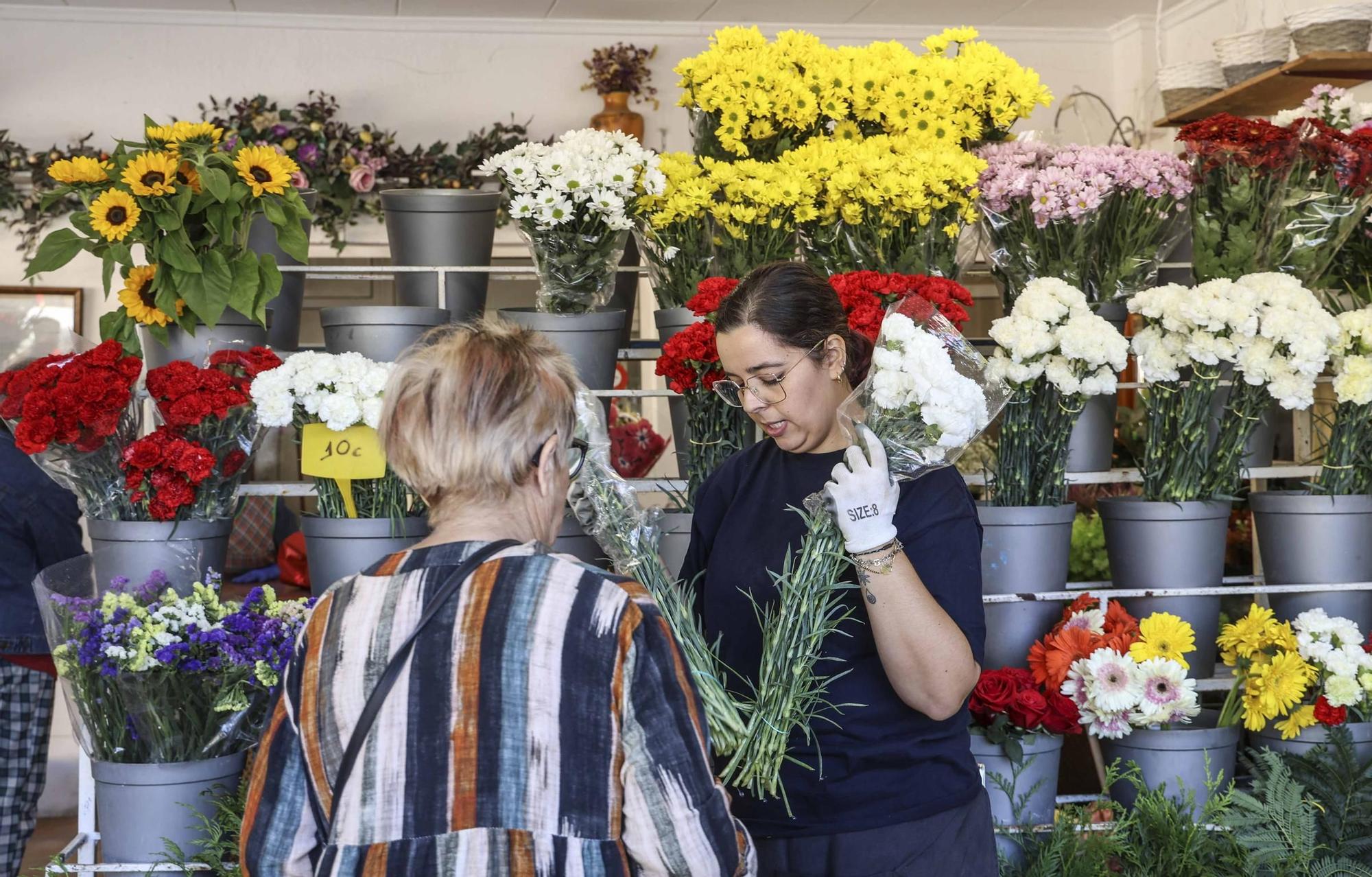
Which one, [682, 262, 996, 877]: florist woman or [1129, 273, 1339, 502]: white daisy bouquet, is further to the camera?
[1129, 273, 1339, 502]: white daisy bouquet

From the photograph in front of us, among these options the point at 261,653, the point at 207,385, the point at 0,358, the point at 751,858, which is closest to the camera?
the point at 751,858

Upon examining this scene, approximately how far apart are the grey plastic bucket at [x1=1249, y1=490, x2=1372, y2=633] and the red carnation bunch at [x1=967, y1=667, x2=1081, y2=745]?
52 cm

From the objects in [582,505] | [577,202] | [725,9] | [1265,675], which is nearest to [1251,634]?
[1265,675]

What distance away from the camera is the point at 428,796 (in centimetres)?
97

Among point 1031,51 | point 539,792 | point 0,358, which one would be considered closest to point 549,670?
point 539,792

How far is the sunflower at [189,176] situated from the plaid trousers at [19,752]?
118 cm

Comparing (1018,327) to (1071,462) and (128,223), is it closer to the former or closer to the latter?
(1071,462)

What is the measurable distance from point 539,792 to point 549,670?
96 millimetres

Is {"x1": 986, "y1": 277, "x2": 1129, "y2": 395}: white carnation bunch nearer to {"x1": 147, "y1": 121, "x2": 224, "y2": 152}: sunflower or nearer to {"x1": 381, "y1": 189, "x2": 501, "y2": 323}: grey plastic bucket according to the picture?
{"x1": 381, "y1": 189, "x2": 501, "y2": 323}: grey plastic bucket

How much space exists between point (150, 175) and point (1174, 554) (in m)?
1.83

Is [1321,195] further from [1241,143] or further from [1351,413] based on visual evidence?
[1351,413]

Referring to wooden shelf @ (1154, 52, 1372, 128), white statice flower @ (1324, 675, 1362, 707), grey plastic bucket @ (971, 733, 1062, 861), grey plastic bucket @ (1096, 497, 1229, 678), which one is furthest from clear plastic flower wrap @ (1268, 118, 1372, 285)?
wooden shelf @ (1154, 52, 1372, 128)

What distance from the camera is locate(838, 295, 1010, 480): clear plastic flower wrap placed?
4.48 feet

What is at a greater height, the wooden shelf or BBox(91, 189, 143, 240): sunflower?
the wooden shelf
